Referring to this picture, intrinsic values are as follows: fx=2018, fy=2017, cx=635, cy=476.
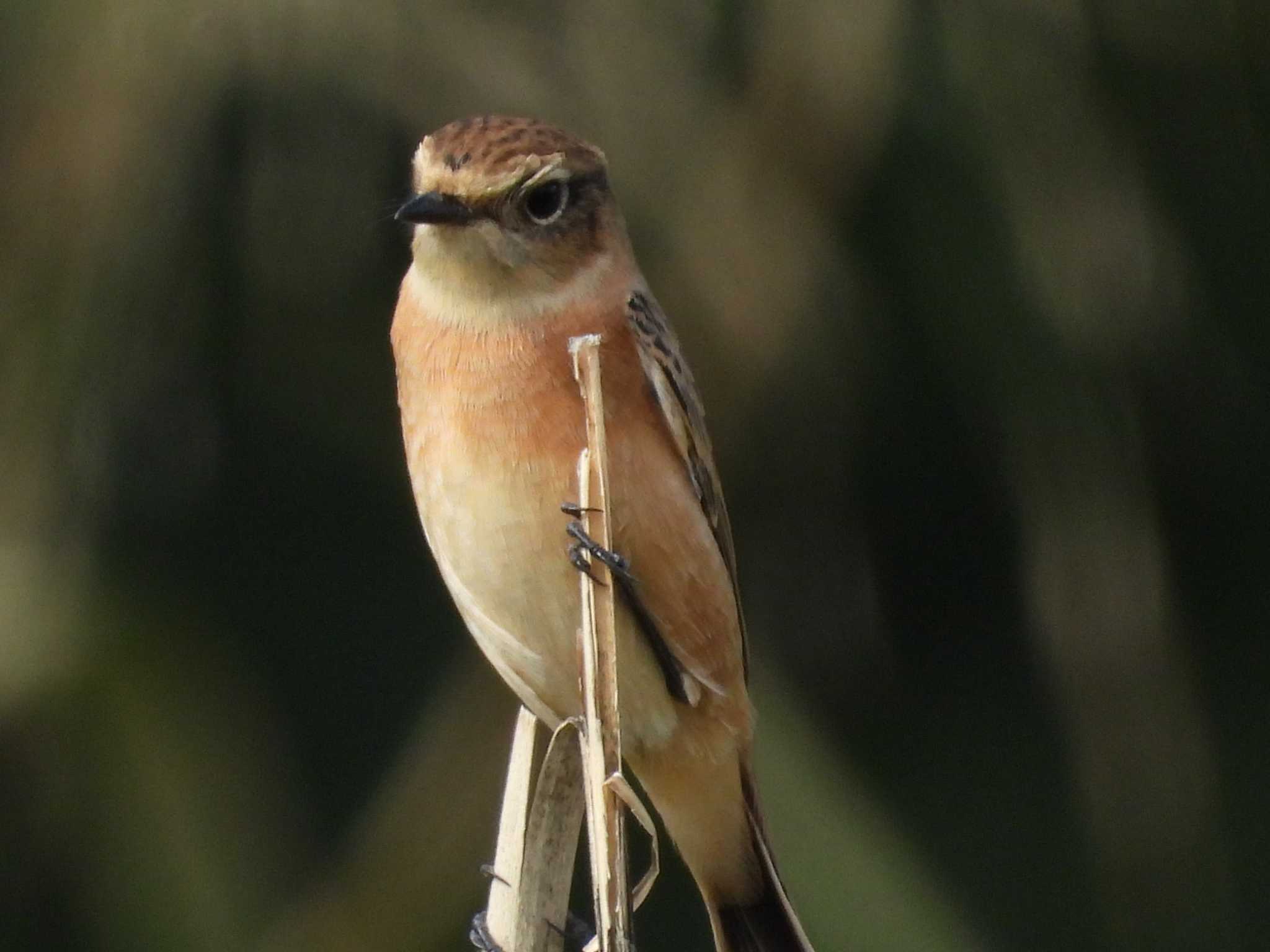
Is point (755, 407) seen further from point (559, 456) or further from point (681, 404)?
point (559, 456)

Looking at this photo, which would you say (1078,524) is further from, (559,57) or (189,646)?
(189,646)

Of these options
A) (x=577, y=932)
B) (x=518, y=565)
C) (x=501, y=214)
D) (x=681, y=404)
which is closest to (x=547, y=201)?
(x=501, y=214)

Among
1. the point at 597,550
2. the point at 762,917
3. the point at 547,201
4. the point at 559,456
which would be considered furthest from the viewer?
the point at 762,917

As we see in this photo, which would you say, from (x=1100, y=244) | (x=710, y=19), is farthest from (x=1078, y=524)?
(x=710, y=19)

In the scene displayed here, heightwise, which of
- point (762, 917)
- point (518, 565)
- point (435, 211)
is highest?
point (435, 211)

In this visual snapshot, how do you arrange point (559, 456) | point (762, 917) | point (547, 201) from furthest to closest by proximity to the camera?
1. point (762, 917)
2. point (547, 201)
3. point (559, 456)
